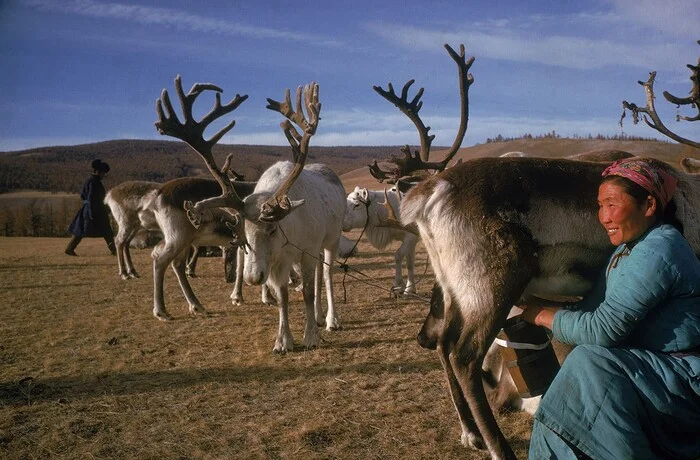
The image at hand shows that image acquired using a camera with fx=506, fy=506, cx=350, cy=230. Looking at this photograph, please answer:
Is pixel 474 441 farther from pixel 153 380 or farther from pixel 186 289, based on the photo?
pixel 186 289

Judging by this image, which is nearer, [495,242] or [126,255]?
[495,242]

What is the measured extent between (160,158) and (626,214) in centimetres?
7736

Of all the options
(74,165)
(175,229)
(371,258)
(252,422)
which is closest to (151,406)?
(252,422)

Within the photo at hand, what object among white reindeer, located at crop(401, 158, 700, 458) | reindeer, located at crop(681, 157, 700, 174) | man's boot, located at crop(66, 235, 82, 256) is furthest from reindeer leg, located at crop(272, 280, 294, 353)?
man's boot, located at crop(66, 235, 82, 256)

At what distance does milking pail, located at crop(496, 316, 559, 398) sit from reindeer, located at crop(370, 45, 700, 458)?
0.25 meters

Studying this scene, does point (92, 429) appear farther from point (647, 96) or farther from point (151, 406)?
point (647, 96)

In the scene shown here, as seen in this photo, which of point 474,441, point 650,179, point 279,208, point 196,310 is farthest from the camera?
point 196,310

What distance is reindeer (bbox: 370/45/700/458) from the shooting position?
3213mm

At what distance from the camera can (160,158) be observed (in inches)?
2899

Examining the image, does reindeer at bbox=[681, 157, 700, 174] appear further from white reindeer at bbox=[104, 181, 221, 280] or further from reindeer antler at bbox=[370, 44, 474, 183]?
white reindeer at bbox=[104, 181, 221, 280]

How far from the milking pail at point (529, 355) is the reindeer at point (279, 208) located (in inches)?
118

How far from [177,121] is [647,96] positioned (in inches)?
292

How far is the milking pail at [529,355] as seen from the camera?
136 inches

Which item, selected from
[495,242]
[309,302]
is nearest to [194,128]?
[309,302]
